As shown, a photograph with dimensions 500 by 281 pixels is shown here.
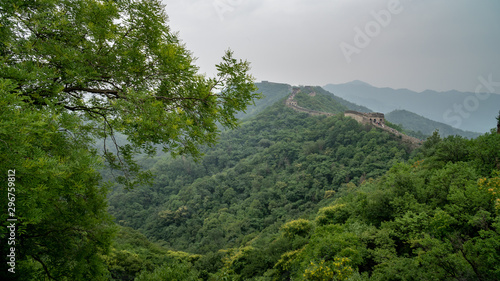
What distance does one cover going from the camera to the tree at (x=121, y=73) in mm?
2441

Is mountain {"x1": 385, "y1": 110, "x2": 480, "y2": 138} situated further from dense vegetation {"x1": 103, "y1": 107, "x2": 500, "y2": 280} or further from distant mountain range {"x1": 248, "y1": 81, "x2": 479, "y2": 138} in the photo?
dense vegetation {"x1": 103, "y1": 107, "x2": 500, "y2": 280}

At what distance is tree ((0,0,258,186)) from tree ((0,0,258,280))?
13mm

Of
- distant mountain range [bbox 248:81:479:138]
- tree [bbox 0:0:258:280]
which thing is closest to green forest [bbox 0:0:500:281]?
tree [bbox 0:0:258:280]

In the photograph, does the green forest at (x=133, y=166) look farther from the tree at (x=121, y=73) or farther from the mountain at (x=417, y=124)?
the mountain at (x=417, y=124)

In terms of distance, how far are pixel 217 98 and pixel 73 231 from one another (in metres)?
2.62

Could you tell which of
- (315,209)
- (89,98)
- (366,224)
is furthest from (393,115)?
(89,98)

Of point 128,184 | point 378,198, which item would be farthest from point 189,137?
point 378,198

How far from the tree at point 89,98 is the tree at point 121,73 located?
13 mm

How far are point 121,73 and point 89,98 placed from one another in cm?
63

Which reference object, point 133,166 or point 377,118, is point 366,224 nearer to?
point 133,166

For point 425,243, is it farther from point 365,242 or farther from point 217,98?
point 217,98

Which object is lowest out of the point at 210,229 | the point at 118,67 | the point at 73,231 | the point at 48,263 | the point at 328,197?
the point at 210,229

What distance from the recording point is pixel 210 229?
3011 cm

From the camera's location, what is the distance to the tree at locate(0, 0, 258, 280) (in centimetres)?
218
